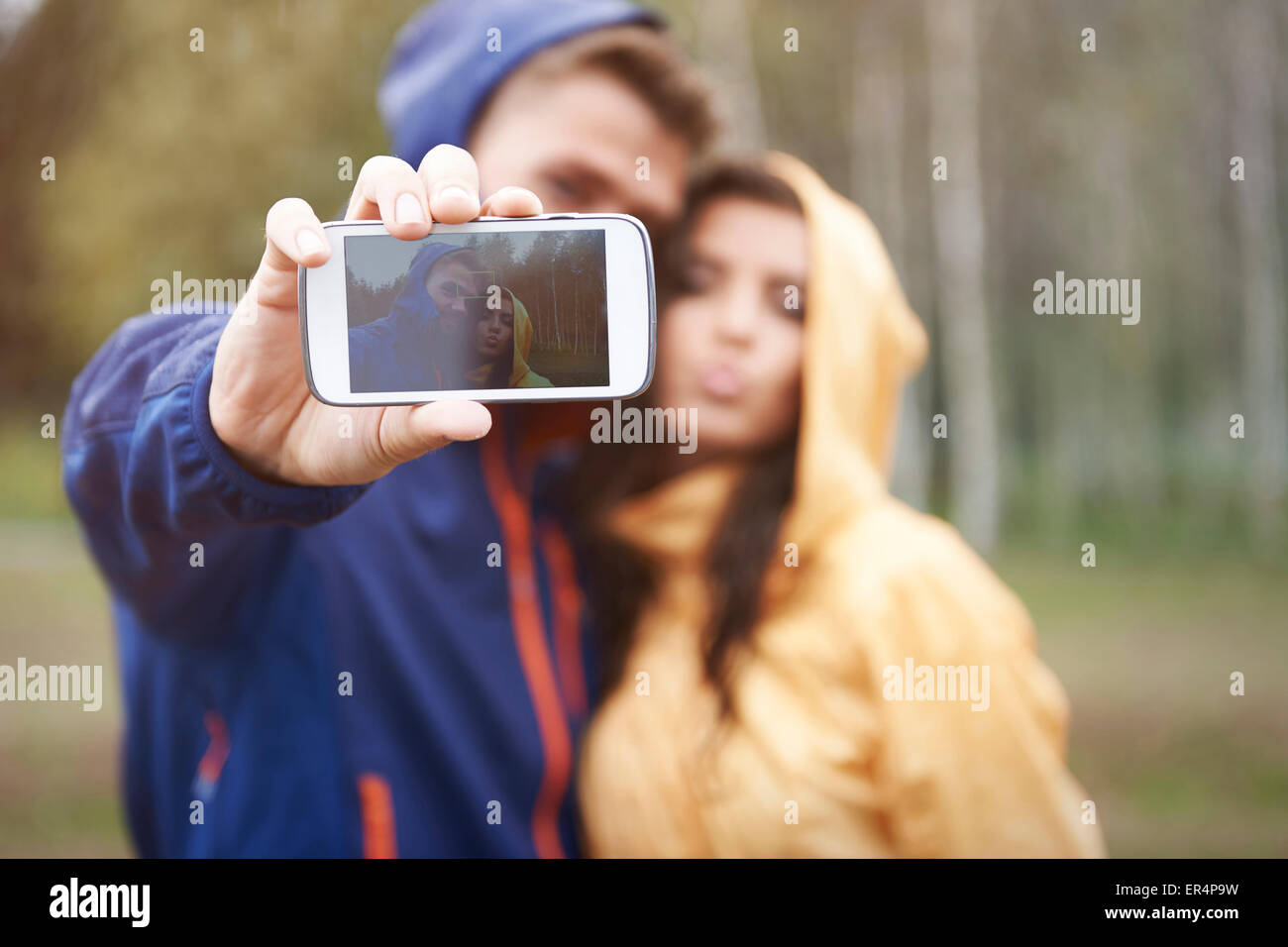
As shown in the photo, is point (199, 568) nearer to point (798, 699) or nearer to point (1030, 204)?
point (798, 699)

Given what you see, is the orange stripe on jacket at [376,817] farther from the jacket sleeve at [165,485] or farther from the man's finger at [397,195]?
the man's finger at [397,195]

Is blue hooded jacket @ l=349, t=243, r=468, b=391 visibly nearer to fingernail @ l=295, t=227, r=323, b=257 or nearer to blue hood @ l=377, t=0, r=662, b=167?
fingernail @ l=295, t=227, r=323, b=257

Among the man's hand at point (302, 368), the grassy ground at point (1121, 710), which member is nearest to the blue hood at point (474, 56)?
the man's hand at point (302, 368)

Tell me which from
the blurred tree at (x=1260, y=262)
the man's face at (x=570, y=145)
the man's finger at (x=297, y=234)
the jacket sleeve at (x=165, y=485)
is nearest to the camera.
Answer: the man's finger at (x=297, y=234)

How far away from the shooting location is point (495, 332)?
61 centimetres

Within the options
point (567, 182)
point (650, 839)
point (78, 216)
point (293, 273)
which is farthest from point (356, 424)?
point (78, 216)

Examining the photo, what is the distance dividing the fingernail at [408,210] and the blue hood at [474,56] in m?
0.55

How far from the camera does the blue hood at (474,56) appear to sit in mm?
1020

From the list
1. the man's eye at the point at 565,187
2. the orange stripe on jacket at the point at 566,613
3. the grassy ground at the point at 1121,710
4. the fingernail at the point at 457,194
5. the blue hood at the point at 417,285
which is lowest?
the grassy ground at the point at 1121,710

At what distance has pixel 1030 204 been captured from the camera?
4.70m

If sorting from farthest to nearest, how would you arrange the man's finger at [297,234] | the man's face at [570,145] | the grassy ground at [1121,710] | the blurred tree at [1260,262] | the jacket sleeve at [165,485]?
1. the blurred tree at [1260,262]
2. the grassy ground at [1121,710]
3. the man's face at [570,145]
4. the jacket sleeve at [165,485]
5. the man's finger at [297,234]

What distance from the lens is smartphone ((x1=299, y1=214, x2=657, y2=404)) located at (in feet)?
1.93

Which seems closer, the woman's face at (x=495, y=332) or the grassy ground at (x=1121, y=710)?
the woman's face at (x=495, y=332)
